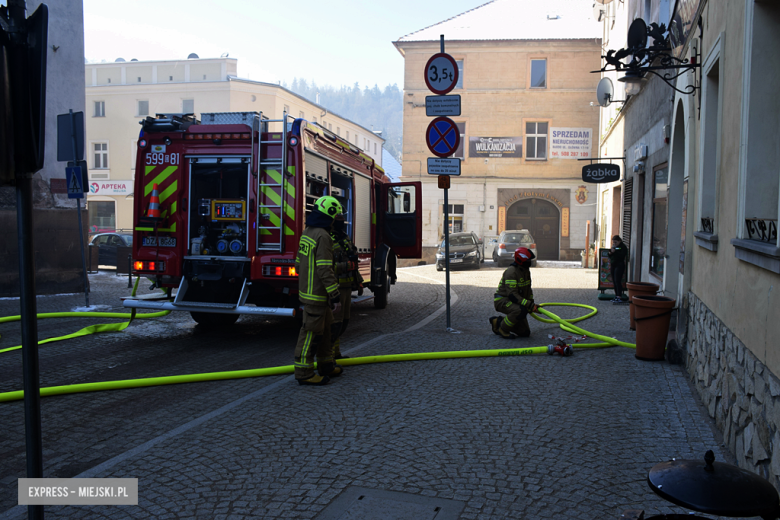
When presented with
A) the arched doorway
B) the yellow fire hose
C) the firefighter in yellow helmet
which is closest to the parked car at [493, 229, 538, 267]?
the arched doorway

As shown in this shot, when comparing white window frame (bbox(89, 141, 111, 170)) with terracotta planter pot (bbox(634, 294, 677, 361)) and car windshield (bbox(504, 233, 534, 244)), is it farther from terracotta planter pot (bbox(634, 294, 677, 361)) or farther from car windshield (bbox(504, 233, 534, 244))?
terracotta planter pot (bbox(634, 294, 677, 361))

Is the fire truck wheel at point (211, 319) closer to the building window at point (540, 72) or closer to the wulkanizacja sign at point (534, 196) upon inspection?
the wulkanizacja sign at point (534, 196)

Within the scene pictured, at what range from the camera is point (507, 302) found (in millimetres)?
8914

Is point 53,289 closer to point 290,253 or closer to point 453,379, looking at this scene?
point 290,253

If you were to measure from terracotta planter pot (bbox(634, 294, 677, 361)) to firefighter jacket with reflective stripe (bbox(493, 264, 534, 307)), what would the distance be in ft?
6.39

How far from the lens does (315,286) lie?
6016 millimetres

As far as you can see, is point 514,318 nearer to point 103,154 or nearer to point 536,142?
point 536,142

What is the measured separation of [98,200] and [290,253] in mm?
40552

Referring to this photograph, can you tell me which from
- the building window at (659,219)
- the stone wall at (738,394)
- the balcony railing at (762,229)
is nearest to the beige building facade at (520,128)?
the building window at (659,219)

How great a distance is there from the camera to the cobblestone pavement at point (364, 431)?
355 cm

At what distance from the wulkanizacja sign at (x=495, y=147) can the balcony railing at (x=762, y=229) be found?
28349 mm

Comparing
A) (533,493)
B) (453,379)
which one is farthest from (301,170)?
(533,493)

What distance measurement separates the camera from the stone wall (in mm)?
3260

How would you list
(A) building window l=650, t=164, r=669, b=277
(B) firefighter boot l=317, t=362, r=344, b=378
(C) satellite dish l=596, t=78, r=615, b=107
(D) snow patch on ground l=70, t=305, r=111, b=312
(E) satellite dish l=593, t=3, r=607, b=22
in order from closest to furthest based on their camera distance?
(B) firefighter boot l=317, t=362, r=344, b=378 < (D) snow patch on ground l=70, t=305, r=111, b=312 < (A) building window l=650, t=164, r=669, b=277 < (C) satellite dish l=596, t=78, r=615, b=107 < (E) satellite dish l=593, t=3, r=607, b=22
